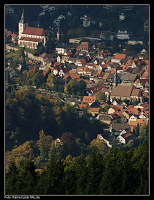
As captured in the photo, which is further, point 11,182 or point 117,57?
point 117,57

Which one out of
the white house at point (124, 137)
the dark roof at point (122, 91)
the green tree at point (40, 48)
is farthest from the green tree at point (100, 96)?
the green tree at point (40, 48)

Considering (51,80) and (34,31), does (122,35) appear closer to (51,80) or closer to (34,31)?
(34,31)

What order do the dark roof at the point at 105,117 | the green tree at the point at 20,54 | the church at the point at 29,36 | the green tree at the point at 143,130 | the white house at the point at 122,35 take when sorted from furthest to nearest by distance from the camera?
1. the white house at the point at 122,35
2. the church at the point at 29,36
3. the green tree at the point at 20,54
4. the dark roof at the point at 105,117
5. the green tree at the point at 143,130

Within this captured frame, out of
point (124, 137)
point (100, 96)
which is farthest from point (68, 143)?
point (100, 96)

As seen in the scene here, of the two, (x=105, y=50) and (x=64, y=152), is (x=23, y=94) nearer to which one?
(x=64, y=152)

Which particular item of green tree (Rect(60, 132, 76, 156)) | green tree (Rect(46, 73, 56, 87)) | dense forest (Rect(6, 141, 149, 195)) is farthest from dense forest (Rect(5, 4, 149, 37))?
dense forest (Rect(6, 141, 149, 195))

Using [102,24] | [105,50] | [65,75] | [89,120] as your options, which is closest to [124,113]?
[89,120]

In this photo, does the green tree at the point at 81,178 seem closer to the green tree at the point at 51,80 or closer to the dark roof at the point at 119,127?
the dark roof at the point at 119,127
